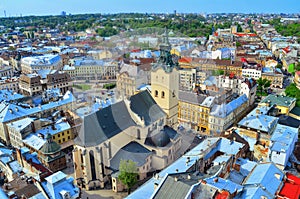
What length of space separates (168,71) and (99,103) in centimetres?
325

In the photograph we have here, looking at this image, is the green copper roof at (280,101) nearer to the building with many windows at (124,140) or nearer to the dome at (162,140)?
the building with many windows at (124,140)

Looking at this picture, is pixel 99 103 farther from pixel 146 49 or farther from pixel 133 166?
pixel 133 166

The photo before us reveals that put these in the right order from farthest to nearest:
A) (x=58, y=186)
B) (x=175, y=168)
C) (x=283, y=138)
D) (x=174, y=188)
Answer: (x=283, y=138) < (x=175, y=168) < (x=58, y=186) < (x=174, y=188)

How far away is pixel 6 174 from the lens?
1336 cm

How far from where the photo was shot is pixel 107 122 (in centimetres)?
834

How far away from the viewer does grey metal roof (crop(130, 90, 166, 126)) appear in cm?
924

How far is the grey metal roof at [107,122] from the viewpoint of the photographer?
26.4 ft

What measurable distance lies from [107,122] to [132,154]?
2.68m

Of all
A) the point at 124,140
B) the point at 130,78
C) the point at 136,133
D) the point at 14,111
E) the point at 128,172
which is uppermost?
the point at 130,78

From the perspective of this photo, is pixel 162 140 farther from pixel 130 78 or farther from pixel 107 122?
pixel 130 78

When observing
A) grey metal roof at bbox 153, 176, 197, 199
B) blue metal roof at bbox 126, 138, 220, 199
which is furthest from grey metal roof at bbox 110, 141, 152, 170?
grey metal roof at bbox 153, 176, 197, 199

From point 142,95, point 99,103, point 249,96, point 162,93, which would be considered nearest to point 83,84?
point 99,103

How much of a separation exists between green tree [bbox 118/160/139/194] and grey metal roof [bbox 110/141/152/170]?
0.69ft

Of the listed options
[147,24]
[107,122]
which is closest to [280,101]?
[147,24]
